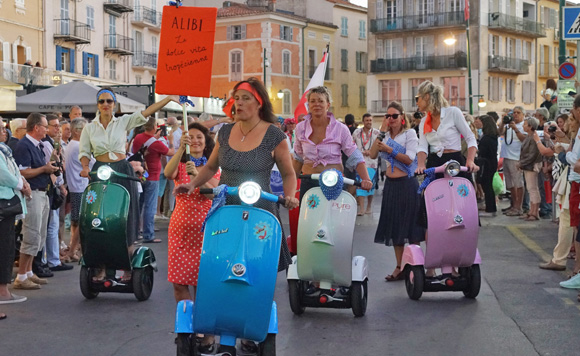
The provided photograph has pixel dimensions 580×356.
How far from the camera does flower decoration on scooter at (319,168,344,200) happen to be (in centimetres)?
709

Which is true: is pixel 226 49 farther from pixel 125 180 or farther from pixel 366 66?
pixel 125 180

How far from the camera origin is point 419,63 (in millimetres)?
65750

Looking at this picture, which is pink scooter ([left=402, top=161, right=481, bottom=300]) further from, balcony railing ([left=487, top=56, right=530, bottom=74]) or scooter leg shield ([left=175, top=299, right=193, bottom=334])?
balcony railing ([left=487, top=56, right=530, bottom=74])

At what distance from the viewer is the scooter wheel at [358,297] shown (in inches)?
304

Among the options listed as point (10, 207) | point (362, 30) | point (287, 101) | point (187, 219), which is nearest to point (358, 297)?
point (187, 219)

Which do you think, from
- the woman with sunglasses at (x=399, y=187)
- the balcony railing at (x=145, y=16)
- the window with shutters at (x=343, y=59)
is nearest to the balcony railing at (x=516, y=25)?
the window with shutters at (x=343, y=59)

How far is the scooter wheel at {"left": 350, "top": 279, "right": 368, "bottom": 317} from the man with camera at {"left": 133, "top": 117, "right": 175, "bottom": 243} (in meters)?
6.37

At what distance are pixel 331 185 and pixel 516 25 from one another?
63.6 m

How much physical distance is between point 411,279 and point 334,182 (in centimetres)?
202

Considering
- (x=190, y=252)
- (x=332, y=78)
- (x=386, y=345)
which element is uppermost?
(x=332, y=78)

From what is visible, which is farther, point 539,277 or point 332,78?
point 332,78

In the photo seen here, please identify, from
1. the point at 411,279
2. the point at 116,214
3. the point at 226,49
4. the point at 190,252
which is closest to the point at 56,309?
the point at 116,214

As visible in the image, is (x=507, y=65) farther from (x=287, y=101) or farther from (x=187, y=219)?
(x=187, y=219)

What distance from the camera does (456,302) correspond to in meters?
8.52
